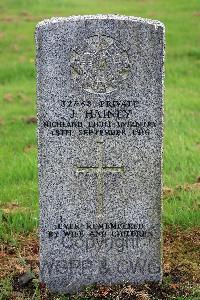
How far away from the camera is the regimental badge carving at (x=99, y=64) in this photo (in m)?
5.42

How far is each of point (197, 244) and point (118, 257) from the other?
1.19m

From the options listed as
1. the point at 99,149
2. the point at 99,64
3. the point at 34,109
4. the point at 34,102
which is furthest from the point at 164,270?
the point at 34,102

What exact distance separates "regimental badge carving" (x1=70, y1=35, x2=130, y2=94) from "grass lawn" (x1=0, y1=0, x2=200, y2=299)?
200 centimetres

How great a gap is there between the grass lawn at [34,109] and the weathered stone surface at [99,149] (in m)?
1.17

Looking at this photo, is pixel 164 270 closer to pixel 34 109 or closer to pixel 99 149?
pixel 99 149

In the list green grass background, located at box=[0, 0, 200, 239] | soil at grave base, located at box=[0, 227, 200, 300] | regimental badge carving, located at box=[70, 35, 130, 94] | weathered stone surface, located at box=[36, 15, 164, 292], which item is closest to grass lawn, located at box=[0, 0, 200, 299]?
green grass background, located at box=[0, 0, 200, 239]

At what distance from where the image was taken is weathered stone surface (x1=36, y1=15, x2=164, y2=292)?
5.42 m

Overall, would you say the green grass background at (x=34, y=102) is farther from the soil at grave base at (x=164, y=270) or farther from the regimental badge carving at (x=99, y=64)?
the regimental badge carving at (x=99, y=64)

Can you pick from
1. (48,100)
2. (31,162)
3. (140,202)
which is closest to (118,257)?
(140,202)

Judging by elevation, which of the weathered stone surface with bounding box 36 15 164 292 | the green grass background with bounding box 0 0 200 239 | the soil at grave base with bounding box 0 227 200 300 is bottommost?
the green grass background with bounding box 0 0 200 239

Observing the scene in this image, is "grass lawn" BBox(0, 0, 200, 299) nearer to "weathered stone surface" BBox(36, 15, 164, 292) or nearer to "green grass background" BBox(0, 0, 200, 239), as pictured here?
"green grass background" BBox(0, 0, 200, 239)

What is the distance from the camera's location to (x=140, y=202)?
5680mm

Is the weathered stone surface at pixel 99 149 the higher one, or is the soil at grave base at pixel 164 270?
the weathered stone surface at pixel 99 149

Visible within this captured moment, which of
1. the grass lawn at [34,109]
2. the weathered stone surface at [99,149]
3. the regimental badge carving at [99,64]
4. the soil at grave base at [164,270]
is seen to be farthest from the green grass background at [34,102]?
the regimental badge carving at [99,64]
